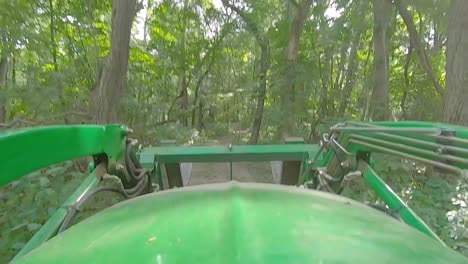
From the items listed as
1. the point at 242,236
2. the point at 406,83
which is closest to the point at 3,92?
the point at 242,236

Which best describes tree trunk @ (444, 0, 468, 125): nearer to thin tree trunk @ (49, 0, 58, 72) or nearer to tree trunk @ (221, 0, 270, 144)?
tree trunk @ (221, 0, 270, 144)

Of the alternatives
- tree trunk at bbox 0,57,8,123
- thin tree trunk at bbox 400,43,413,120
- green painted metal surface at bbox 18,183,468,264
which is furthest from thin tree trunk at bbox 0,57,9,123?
thin tree trunk at bbox 400,43,413,120

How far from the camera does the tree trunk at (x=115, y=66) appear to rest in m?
5.65

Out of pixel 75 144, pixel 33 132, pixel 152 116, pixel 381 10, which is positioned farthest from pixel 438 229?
pixel 152 116

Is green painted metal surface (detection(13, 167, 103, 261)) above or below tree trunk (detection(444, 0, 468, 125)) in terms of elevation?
below

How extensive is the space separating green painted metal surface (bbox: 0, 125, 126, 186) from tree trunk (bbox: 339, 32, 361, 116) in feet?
31.3

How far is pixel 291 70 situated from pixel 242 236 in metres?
9.28

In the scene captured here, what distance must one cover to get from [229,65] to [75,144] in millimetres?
21468

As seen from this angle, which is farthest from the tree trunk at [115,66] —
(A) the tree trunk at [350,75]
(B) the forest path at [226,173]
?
(A) the tree trunk at [350,75]

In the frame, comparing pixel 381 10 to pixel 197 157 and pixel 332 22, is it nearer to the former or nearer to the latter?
pixel 332 22

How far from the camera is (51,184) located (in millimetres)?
3320

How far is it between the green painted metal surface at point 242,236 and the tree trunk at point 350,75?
10.3 metres

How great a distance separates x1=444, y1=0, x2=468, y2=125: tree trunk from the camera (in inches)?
177

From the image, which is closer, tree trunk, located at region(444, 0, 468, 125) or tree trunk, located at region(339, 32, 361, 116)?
tree trunk, located at region(444, 0, 468, 125)
